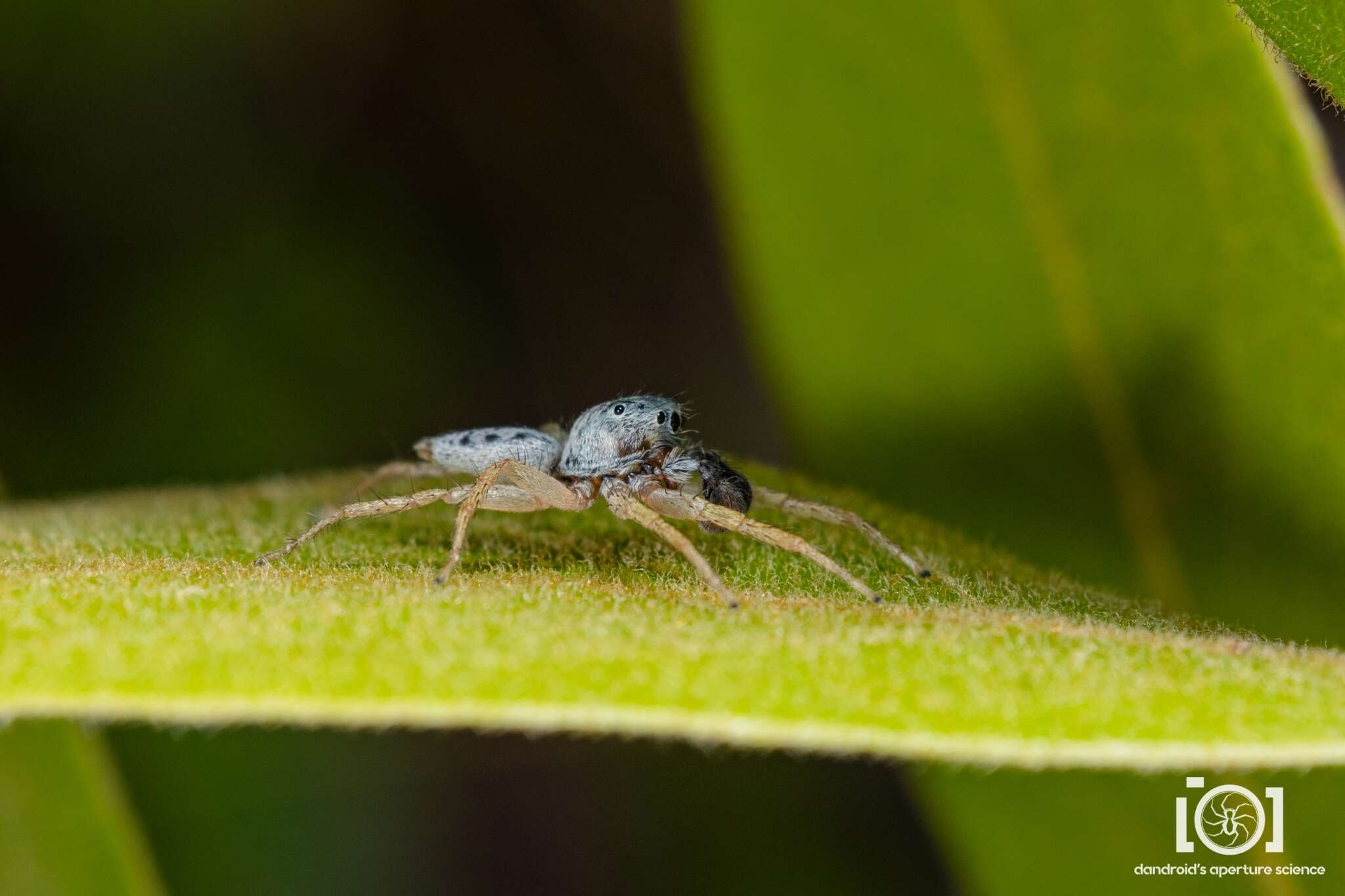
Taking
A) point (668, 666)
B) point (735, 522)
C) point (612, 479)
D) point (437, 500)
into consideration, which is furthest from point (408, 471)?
point (668, 666)

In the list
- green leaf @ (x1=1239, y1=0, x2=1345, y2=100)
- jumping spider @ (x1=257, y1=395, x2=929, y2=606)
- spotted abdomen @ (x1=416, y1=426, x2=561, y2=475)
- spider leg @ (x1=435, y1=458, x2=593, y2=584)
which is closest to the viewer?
green leaf @ (x1=1239, y1=0, x2=1345, y2=100)

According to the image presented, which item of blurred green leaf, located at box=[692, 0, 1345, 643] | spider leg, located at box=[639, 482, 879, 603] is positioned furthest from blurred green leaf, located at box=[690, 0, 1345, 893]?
spider leg, located at box=[639, 482, 879, 603]

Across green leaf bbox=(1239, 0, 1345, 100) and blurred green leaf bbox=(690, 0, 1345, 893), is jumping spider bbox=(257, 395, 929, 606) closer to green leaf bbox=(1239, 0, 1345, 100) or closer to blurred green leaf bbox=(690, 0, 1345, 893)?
blurred green leaf bbox=(690, 0, 1345, 893)

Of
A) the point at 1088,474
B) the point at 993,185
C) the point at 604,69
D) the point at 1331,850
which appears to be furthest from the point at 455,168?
the point at 1331,850

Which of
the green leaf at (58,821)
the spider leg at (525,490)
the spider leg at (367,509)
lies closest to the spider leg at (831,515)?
the spider leg at (525,490)

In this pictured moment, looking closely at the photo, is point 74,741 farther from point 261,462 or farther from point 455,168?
point 455,168

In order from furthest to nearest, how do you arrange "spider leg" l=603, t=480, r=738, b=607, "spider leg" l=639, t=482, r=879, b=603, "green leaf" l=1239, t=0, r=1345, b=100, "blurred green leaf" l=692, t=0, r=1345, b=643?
"blurred green leaf" l=692, t=0, r=1345, b=643
"spider leg" l=639, t=482, r=879, b=603
"spider leg" l=603, t=480, r=738, b=607
"green leaf" l=1239, t=0, r=1345, b=100

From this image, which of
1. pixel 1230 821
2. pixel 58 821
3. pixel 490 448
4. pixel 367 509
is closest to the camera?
pixel 1230 821

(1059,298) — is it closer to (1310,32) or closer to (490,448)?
(1310,32)
